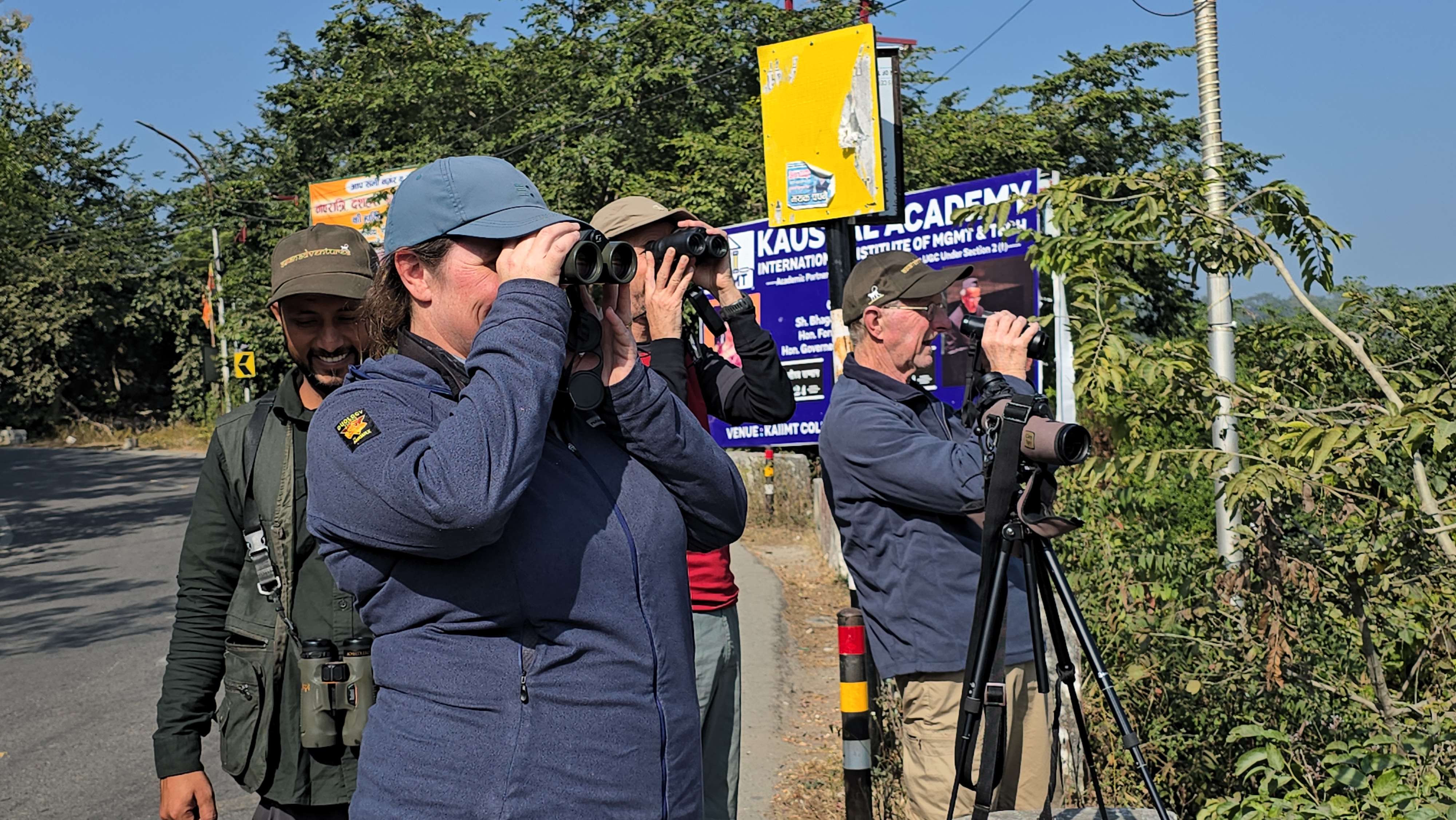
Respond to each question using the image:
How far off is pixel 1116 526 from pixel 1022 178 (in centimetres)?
633

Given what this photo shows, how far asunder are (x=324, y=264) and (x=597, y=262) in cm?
133

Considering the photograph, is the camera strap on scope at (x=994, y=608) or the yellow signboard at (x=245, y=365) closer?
the camera strap on scope at (x=994, y=608)

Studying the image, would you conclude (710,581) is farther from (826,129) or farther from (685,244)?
(826,129)

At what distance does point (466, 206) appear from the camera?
1.88 meters

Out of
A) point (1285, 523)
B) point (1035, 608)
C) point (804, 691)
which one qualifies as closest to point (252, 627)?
point (1035, 608)

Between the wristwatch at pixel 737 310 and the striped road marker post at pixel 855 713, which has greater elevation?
the wristwatch at pixel 737 310

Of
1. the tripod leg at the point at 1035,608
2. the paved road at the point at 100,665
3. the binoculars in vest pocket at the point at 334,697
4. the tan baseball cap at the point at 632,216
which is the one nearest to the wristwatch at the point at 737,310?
the tan baseball cap at the point at 632,216

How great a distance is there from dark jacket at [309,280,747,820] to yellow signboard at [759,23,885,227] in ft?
10.4

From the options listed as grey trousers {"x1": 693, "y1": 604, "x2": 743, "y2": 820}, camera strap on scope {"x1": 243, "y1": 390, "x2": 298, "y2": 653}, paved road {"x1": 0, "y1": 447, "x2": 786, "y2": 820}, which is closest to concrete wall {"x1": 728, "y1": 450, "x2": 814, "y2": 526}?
paved road {"x1": 0, "y1": 447, "x2": 786, "y2": 820}

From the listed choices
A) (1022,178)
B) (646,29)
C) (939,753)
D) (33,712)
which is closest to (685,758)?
(939,753)

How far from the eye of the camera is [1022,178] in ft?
36.7

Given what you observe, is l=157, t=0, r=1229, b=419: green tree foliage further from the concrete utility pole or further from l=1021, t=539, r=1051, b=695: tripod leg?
l=1021, t=539, r=1051, b=695: tripod leg

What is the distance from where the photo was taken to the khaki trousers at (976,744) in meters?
3.28

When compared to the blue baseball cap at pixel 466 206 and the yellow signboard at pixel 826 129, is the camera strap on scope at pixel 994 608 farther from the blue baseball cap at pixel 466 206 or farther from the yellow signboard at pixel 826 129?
the yellow signboard at pixel 826 129
